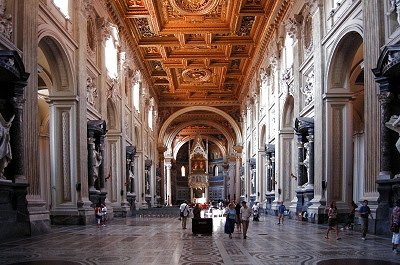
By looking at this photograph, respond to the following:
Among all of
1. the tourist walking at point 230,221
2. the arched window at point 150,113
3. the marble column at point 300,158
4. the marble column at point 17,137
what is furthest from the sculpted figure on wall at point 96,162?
the arched window at point 150,113

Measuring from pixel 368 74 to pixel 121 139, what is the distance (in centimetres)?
1558

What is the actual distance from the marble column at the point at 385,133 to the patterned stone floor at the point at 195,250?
163cm

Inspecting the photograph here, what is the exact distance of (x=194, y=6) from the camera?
86.4 feet

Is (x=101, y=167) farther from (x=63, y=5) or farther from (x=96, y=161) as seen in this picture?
(x=63, y=5)

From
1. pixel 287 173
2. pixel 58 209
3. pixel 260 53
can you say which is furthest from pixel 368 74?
pixel 260 53

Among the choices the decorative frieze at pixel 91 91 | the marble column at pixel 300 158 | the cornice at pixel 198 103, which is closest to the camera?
the decorative frieze at pixel 91 91

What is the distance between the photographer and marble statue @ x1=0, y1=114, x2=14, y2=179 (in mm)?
11773

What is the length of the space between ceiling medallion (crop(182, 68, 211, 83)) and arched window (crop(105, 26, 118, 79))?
13.7 m

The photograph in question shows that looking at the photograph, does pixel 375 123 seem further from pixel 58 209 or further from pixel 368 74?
pixel 58 209

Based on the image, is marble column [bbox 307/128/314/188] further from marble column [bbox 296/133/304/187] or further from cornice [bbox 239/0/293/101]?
cornice [bbox 239/0/293/101]

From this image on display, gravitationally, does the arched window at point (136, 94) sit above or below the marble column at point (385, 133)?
above

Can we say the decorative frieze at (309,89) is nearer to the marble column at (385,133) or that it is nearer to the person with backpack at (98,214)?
the marble column at (385,133)

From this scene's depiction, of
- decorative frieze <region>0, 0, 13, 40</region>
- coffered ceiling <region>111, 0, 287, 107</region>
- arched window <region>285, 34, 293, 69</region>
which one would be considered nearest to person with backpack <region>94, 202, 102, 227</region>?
decorative frieze <region>0, 0, 13, 40</region>

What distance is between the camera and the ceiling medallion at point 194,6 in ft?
84.8
